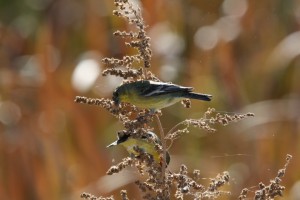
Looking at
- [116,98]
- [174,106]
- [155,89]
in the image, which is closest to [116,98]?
[116,98]

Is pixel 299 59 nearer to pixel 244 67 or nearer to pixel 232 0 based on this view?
pixel 244 67

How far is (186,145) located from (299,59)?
1.41 metres

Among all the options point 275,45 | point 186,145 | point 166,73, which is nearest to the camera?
point 186,145

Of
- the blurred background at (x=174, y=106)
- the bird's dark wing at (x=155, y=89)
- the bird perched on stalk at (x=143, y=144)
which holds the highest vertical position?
the blurred background at (x=174, y=106)

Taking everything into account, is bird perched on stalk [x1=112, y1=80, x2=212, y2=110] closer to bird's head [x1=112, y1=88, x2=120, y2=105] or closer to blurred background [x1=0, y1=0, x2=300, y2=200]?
bird's head [x1=112, y1=88, x2=120, y2=105]

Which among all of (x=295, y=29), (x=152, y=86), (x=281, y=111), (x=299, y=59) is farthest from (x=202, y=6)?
(x=152, y=86)

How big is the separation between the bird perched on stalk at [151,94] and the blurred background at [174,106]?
2.83 metres

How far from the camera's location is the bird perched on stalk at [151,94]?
2531mm

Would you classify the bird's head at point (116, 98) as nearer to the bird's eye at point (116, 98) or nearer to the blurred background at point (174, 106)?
the bird's eye at point (116, 98)

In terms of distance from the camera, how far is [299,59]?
7.48 m

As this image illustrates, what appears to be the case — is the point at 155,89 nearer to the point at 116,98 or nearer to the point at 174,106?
the point at 116,98

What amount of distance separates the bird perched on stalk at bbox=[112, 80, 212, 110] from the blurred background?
2.83 metres

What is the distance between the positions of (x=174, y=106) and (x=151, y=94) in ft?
13.6

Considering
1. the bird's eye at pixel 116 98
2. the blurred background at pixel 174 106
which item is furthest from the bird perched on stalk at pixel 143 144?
the blurred background at pixel 174 106
